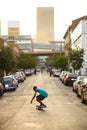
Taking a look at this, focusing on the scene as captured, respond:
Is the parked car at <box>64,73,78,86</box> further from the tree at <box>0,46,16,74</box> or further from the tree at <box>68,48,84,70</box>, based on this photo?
the tree at <box>68,48,84,70</box>

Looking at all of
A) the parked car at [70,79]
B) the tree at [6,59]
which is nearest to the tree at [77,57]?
the tree at [6,59]

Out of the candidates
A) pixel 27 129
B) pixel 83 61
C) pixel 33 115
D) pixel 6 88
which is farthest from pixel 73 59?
pixel 27 129

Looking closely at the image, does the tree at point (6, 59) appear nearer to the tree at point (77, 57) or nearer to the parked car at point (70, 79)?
the tree at point (77, 57)

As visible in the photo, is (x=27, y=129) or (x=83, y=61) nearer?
(x=27, y=129)

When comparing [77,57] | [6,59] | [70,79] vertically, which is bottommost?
[70,79]

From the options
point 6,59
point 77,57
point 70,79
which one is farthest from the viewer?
point 77,57

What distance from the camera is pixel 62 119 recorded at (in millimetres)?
18078

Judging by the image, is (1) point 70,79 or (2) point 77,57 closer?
(1) point 70,79

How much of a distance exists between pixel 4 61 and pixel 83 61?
1536cm

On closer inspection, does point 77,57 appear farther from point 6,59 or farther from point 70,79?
point 70,79

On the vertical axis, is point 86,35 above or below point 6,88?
above

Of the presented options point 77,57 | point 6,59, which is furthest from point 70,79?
point 77,57

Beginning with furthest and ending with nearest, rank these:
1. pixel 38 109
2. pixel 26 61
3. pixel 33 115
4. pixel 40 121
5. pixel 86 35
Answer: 1. pixel 26 61
2. pixel 86 35
3. pixel 38 109
4. pixel 33 115
5. pixel 40 121

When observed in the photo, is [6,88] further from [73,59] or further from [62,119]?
[73,59]
